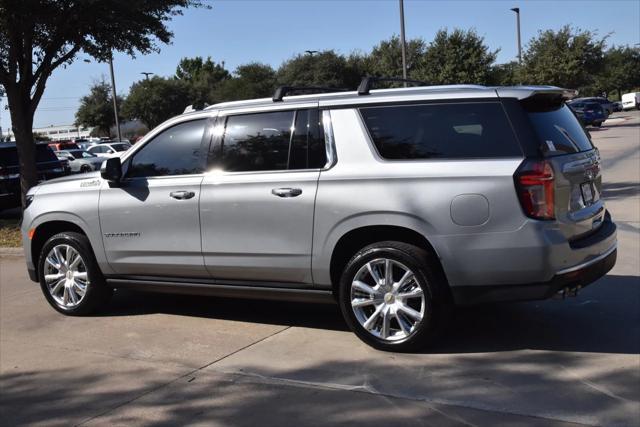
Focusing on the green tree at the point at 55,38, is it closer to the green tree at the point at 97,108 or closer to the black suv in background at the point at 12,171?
the black suv in background at the point at 12,171

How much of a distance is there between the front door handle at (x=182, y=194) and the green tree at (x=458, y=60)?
29486 mm

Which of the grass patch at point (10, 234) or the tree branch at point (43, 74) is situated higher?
the tree branch at point (43, 74)

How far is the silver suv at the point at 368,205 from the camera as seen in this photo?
4.45 m

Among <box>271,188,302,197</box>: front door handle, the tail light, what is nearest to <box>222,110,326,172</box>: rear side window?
<box>271,188,302,197</box>: front door handle

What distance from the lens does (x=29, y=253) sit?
6570 mm

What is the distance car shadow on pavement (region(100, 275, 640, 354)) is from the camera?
4965mm

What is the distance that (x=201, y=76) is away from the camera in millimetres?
88625

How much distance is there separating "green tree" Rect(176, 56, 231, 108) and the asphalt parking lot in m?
61.0

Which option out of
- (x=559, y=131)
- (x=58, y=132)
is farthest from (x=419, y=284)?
(x=58, y=132)

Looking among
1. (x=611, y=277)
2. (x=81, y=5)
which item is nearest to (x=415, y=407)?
(x=611, y=277)

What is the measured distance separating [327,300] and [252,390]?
1.10m

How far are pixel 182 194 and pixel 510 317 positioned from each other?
3.03m

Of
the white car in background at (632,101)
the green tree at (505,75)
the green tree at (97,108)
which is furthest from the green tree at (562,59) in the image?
the green tree at (97,108)

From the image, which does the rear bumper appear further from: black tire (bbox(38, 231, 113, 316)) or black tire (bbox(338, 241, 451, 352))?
black tire (bbox(38, 231, 113, 316))
